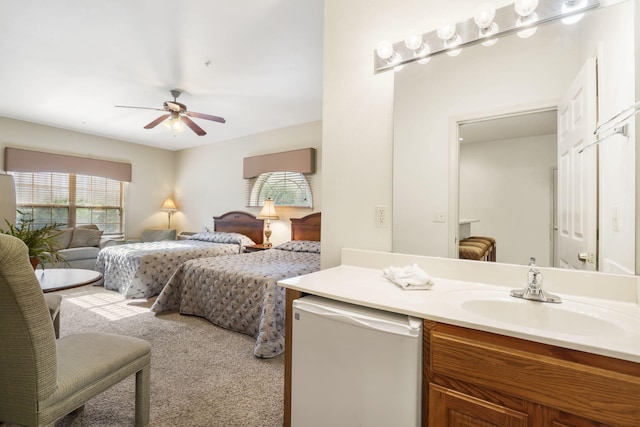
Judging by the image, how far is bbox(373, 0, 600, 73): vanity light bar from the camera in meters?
1.24

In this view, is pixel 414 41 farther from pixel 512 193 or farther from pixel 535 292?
pixel 535 292

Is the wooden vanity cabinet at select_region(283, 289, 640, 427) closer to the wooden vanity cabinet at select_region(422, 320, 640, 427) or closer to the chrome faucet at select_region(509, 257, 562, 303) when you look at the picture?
the wooden vanity cabinet at select_region(422, 320, 640, 427)

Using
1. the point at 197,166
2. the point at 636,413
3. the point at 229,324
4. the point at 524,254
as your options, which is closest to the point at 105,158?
the point at 197,166

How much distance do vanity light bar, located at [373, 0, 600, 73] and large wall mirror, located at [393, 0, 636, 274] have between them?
41mm

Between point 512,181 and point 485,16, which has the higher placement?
point 485,16

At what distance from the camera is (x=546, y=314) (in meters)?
1.10

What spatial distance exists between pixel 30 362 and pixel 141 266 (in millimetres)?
2735

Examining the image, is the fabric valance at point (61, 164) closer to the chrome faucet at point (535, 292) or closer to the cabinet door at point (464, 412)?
the cabinet door at point (464, 412)

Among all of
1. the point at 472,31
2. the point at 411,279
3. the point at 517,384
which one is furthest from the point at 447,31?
the point at 517,384

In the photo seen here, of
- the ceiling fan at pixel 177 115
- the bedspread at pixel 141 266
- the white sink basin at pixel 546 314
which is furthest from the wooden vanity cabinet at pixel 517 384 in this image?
the bedspread at pixel 141 266

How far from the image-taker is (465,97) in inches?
59.7

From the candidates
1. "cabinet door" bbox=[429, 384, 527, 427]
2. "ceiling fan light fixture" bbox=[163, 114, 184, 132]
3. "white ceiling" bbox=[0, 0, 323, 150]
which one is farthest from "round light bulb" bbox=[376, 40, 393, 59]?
"ceiling fan light fixture" bbox=[163, 114, 184, 132]

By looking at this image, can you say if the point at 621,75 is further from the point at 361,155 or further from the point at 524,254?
the point at 361,155

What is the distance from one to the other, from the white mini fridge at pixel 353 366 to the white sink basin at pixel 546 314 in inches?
10.8
